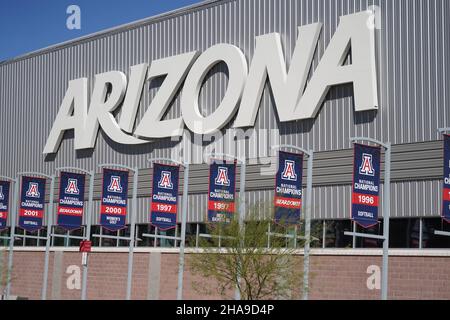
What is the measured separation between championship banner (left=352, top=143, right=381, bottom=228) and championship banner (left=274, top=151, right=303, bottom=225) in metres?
4.41

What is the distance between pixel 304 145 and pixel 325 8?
686 cm

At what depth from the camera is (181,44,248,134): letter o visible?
5022cm

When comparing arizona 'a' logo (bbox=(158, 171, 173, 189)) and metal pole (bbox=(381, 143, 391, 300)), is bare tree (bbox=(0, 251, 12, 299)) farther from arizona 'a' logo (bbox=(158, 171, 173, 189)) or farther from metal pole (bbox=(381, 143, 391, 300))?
metal pole (bbox=(381, 143, 391, 300))

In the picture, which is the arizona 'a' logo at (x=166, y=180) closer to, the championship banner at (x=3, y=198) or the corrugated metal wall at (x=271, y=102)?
the corrugated metal wall at (x=271, y=102)

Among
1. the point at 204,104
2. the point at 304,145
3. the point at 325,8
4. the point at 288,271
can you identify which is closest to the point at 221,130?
the point at 204,104

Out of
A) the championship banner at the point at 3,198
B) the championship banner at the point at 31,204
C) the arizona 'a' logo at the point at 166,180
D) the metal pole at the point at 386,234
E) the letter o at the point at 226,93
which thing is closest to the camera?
the metal pole at the point at 386,234

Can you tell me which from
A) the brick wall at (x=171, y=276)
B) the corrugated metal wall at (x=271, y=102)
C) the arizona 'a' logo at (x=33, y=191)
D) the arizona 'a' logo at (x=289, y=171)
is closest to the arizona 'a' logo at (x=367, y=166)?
the arizona 'a' logo at (x=289, y=171)

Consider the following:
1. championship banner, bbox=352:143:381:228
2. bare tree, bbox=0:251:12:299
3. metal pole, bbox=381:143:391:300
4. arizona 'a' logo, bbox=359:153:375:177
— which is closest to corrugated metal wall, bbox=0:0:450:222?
championship banner, bbox=352:143:381:228

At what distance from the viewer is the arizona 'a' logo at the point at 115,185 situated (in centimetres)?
4841

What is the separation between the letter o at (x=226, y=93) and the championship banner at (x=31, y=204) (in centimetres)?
1032

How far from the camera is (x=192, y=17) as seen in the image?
5447 cm

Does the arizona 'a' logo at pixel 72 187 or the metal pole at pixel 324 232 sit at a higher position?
the arizona 'a' logo at pixel 72 187

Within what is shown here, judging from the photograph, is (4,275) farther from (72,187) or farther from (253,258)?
Answer: (253,258)

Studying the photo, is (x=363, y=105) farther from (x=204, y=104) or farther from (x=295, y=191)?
(x=204, y=104)
